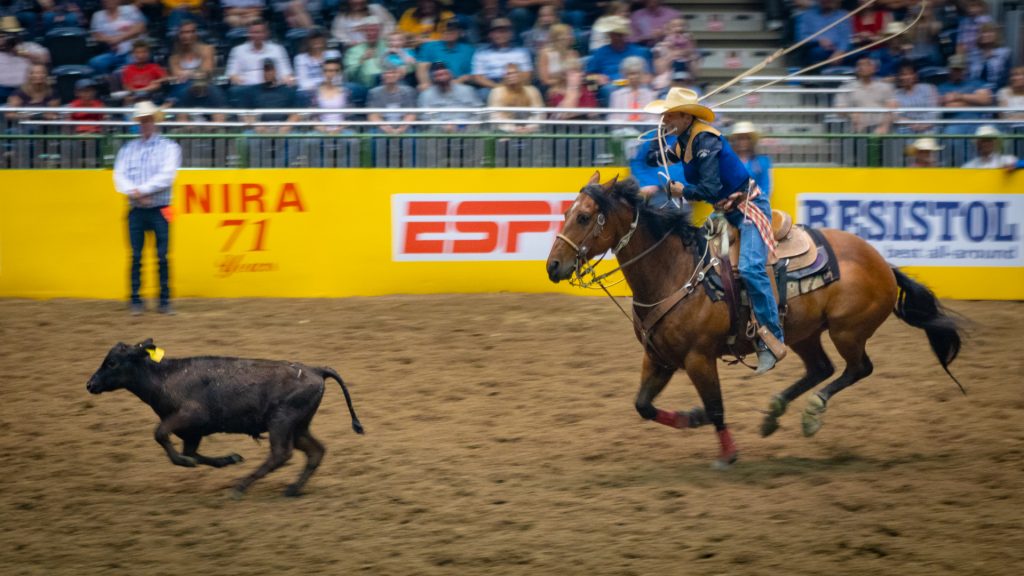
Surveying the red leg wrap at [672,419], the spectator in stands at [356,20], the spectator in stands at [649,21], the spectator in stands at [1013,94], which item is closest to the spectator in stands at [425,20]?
the spectator in stands at [356,20]

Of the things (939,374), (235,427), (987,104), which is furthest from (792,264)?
(987,104)

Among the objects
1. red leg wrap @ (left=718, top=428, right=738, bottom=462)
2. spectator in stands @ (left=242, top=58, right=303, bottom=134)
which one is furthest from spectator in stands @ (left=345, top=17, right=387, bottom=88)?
red leg wrap @ (left=718, top=428, right=738, bottom=462)

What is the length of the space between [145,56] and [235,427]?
6.97 meters

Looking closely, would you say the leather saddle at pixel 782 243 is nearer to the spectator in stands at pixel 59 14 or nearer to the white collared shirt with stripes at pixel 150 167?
the white collared shirt with stripes at pixel 150 167

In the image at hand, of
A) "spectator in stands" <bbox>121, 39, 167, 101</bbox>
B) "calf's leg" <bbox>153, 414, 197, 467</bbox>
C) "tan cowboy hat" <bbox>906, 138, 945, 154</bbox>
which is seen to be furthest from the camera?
"spectator in stands" <bbox>121, 39, 167, 101</bbox>

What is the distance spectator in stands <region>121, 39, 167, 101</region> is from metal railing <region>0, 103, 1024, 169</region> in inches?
27.9

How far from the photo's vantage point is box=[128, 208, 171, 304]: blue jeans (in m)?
11.5

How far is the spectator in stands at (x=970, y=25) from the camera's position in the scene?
46.0 feet

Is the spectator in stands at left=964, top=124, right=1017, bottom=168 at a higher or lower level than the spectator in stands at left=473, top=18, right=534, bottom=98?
lower

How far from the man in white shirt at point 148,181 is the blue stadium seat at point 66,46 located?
2494 millimetres

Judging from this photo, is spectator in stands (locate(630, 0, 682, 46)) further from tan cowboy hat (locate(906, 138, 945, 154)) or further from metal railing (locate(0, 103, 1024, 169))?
tan cowboy hat (locate(906, 138, 945, 154))

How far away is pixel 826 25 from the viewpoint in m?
14.6

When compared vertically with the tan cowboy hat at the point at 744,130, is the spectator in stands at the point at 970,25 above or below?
above

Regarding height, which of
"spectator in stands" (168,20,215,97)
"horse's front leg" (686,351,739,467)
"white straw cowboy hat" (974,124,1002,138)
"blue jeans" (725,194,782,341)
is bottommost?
"horse's front leg" (686,351,739,467)
